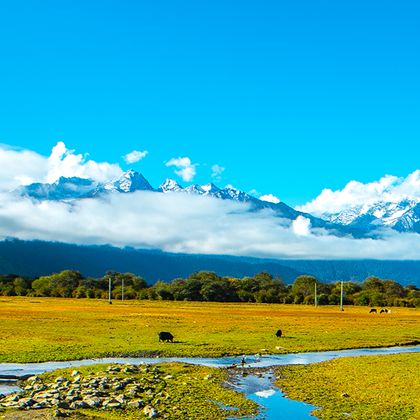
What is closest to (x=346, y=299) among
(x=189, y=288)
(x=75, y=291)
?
(x=189, y=288)

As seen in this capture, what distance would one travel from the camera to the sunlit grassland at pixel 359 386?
2623cm

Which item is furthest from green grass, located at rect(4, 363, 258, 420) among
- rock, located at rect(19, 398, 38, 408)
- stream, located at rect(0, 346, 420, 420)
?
stream, located at rect(0, 346, 420, 420)

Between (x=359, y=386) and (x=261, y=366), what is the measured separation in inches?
359

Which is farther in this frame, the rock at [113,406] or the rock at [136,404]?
the rock at [136,404]

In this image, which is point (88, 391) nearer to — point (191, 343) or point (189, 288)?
point (191, 343)

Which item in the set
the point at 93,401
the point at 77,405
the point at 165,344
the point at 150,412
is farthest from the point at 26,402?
the point at 165,344

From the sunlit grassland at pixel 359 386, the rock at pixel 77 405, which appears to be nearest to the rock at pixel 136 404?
the rock at pixel 77 405

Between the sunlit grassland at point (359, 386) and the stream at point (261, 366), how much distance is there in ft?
3.09

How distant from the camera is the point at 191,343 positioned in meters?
50.9

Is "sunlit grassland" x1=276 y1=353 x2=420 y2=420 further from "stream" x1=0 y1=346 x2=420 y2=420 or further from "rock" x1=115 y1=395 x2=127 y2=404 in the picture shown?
"rock" x1=115 y1=395 x2=127 y2=404

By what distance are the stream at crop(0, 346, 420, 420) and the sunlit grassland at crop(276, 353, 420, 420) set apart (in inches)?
37.1

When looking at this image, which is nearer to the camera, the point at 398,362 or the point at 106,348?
the point at 398,362

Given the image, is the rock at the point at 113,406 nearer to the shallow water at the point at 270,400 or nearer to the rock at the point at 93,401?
the rock at the point at 93,401

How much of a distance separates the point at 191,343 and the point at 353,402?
81.5ft
